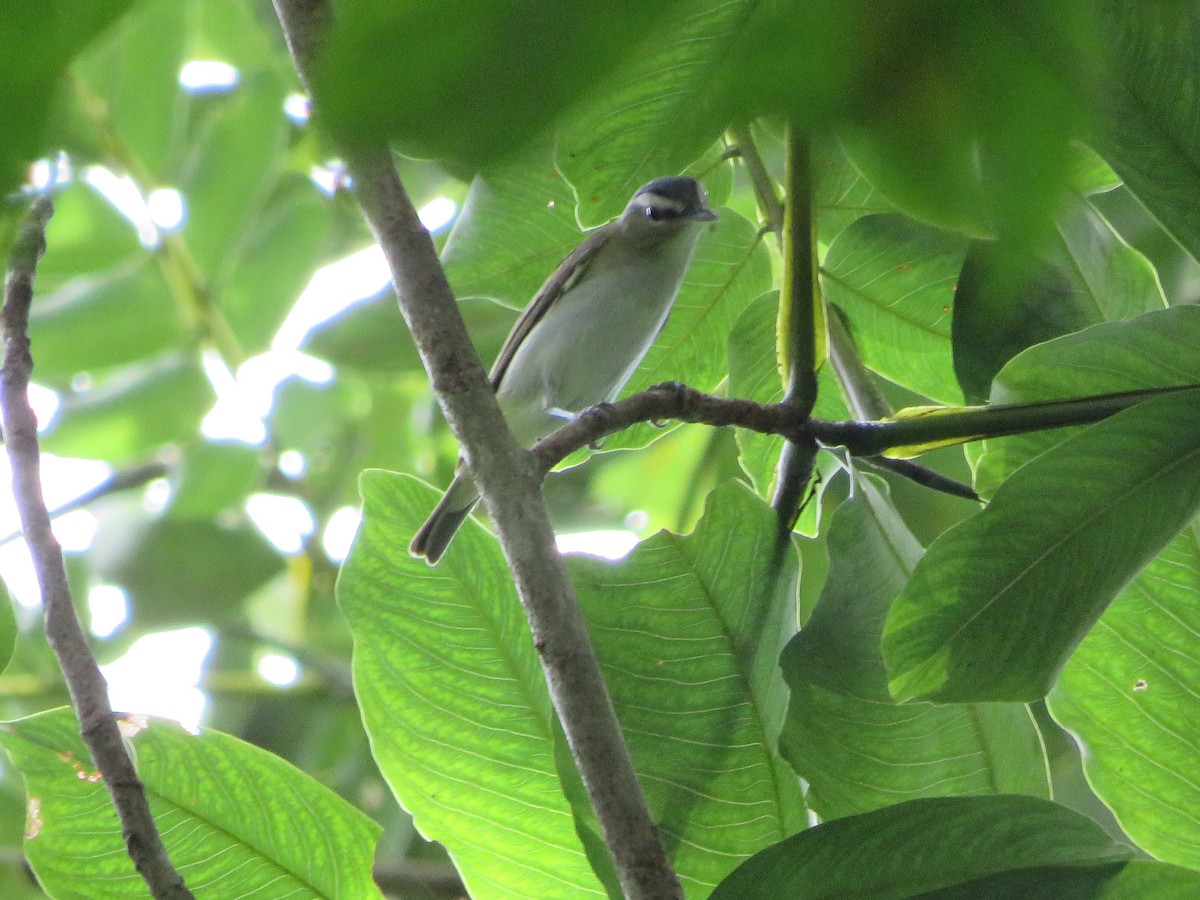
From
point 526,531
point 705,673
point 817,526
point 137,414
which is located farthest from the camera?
point 137,414

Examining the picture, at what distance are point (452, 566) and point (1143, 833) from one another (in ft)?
2.75

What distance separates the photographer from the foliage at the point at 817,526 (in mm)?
277

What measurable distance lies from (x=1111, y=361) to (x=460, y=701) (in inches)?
31.3

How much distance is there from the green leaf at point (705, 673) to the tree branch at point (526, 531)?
236 mm

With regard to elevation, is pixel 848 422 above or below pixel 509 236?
below

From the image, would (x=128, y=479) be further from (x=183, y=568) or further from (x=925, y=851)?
(x=925, y=851)

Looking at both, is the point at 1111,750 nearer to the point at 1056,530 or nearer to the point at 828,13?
the point at 1056,530

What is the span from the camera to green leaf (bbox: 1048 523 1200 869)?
1.36m

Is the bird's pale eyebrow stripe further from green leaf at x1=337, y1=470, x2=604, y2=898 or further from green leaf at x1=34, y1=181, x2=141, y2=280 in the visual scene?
green leaf at x1=337, y1=470, x2=604, y2=898

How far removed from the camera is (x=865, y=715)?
1.27 metres

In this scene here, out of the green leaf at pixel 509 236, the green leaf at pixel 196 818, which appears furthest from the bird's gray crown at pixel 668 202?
the green leaf at pixel 196 818

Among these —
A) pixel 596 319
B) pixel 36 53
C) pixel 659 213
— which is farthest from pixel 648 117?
pixel 659 213

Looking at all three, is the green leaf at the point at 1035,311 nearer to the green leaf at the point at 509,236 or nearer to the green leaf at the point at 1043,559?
the green leaf at the point at 1043,559

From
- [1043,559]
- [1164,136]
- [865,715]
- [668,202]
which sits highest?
[668,202]
